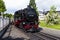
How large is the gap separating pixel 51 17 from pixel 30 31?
3494 centimetres

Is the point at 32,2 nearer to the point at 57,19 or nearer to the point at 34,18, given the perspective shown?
the point at 57,19

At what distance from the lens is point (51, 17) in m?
62.0

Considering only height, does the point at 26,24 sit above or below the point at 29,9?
below

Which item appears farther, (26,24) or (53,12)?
(53,12)

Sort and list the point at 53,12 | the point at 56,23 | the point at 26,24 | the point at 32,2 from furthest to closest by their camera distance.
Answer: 1. the point at 32,2
2. the point at 53,12
3. the point at 56,23
4. the point at 26,24

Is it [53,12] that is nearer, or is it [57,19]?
[57,19]

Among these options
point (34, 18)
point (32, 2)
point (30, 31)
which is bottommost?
point (30, 31)

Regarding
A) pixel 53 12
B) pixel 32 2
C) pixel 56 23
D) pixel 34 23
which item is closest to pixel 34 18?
pixel 34 23

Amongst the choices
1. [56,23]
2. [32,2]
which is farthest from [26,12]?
[32,2]

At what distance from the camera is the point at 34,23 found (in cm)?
2702

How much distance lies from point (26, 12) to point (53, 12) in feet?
138

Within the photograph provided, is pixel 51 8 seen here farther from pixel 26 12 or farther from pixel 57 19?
pixel 26 12

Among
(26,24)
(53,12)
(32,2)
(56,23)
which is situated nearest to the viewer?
(26,24)

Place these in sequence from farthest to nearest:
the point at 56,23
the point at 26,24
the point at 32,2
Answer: the point at 32,2 < the point at 56,23 < the point at 26,24
